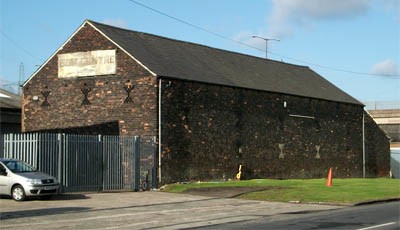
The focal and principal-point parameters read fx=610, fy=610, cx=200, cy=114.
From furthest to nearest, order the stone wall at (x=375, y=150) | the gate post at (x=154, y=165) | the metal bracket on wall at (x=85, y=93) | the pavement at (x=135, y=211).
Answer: the stone wall at (x=375, y=150)
the metal bracket on wall at (x=85, y=93)
the gate post at (x=154, y=165)
the pavement at (x=135, y=211)

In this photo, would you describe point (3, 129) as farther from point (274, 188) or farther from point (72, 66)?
point (274, 188)

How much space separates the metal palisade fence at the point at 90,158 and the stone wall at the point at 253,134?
3.82 feet

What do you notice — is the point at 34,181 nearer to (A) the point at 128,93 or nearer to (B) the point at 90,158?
(B) the point at 90,158

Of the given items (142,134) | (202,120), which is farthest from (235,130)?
(142,134)

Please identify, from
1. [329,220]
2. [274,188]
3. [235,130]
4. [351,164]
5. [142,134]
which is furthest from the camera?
[351,164]

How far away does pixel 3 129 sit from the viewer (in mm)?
37938

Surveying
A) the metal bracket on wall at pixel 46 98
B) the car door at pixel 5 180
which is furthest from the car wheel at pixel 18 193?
the metal bracket on wall at pixel 46 98

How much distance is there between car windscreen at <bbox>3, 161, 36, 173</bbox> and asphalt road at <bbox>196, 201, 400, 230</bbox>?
966 centimetres

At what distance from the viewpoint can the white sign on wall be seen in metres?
31.7

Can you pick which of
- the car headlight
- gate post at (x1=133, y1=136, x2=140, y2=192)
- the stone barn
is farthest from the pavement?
the stone barn

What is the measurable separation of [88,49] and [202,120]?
23.4 ft

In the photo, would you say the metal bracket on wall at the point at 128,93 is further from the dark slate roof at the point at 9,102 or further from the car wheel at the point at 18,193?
the dark slate roof at the point at 9,102

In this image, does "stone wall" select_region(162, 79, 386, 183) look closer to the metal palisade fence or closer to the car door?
the metal palisade fence

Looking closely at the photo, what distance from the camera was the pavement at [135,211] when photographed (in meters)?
16.5
